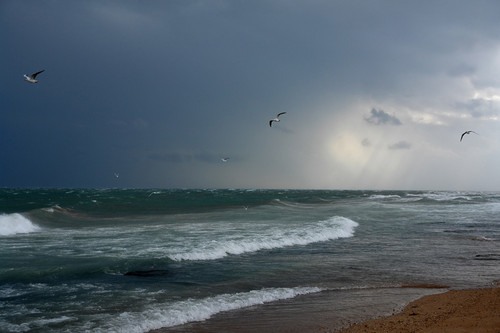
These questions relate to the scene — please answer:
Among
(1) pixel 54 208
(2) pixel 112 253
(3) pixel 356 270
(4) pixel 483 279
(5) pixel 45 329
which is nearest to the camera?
A: (5) pixel 45 329

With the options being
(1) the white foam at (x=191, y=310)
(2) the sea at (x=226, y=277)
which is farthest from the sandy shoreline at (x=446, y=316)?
(1) the white foam at (x=191, y=310)

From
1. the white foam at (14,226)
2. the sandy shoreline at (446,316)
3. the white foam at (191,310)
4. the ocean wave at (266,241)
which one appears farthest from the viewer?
the white foam at (14,226)

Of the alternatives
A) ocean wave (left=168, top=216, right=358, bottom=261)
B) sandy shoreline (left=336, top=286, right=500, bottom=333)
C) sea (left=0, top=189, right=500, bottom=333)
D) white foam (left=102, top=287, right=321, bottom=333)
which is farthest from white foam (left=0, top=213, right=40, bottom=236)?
sandy shoreline (left=336, top=286, right=500, bottom=333)

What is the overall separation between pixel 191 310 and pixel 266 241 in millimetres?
9373

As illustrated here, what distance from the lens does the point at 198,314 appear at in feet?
26.8

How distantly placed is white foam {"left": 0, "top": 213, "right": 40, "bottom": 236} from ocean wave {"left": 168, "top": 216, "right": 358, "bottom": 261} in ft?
42.0

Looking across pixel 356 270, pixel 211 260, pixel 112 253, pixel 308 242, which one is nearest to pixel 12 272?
pixel 112 253

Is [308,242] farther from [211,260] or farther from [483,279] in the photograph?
[483,279]

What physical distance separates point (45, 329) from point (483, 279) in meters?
9.62

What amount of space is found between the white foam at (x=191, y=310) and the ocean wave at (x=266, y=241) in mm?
4715

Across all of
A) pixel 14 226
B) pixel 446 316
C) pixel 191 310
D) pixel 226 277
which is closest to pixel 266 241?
pixel 226 277

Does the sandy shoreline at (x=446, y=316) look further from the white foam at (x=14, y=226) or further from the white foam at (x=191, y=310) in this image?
the white foam at (x=14, y=226)

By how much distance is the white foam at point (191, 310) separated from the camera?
750cm

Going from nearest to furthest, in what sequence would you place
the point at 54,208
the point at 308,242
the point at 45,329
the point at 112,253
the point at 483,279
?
the point at 45,329 → the point at 483,279 → the point at 112,253 → the point at 308,242 → the point at 54,208
